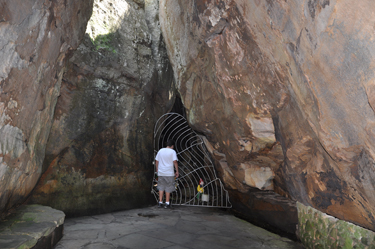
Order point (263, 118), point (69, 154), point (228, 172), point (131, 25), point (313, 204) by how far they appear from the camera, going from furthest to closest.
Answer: point (131, 25) < point (228, 172) < point (69, 154) < point (263, 118) < point (313, 204)

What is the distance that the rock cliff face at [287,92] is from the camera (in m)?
1.69

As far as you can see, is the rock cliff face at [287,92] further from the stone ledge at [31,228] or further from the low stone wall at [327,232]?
the stone ledge at [31,228]

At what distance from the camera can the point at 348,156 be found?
2.08m

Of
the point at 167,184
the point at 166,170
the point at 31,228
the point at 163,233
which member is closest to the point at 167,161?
the point at 166,170

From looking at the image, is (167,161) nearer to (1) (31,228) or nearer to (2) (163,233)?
(2) (163,233)

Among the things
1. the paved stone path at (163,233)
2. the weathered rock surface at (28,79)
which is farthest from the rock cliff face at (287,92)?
the weathered rock surface at (28,79)

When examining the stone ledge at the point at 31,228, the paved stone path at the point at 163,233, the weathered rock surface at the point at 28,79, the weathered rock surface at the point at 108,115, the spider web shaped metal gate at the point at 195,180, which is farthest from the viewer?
the spider web shaped metal gate at the point at 195,180

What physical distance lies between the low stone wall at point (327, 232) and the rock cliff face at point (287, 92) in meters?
0.11

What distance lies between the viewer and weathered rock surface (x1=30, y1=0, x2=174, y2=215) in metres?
4.76

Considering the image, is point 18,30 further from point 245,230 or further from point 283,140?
point 245,230

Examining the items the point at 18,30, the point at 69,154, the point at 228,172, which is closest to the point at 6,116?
the point at 18,30

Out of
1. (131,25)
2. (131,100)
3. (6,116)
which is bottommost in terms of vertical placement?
(6,116)

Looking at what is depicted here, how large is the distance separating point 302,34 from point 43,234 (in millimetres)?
3037

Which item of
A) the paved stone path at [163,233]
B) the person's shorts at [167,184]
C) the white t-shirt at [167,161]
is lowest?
the paved stone path at [163,233]
